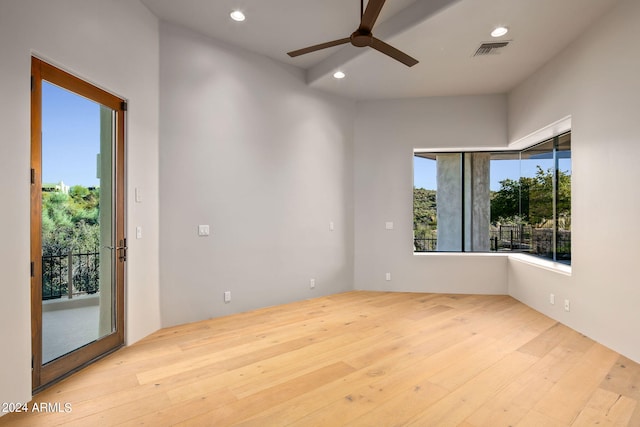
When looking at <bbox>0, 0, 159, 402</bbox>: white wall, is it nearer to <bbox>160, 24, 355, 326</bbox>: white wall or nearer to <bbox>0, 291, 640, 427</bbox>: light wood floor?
<bbox>160, 24, 355, 326</bbox>: white wall

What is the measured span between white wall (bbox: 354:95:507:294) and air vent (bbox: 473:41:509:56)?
1.41m

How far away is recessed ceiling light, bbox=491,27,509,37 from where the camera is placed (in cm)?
315

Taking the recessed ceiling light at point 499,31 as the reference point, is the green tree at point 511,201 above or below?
below

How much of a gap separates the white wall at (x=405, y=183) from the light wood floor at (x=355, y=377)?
1.34 m

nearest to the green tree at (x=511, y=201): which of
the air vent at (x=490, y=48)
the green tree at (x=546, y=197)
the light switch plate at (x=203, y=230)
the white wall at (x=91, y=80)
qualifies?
the green tree at (x=546, y=197)

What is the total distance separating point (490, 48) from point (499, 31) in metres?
0.37

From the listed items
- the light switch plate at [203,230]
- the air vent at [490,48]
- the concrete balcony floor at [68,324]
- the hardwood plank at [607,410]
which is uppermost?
the air vent at [490,48]

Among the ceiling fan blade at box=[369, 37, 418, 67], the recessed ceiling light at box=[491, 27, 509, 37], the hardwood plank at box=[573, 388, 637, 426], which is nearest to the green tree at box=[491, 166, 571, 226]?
the recessed ceiling light at box=[491, 27, 509, 37]

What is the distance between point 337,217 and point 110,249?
3.15 meters

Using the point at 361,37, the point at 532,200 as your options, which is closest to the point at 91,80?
the point at 361,37

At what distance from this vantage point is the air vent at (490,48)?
3.46m

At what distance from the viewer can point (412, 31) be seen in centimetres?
321

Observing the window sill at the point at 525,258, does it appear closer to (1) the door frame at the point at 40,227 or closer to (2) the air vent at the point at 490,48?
(2) the air vent at the point at 490,48

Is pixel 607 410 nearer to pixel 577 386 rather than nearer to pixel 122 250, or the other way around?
pixel 577 386
